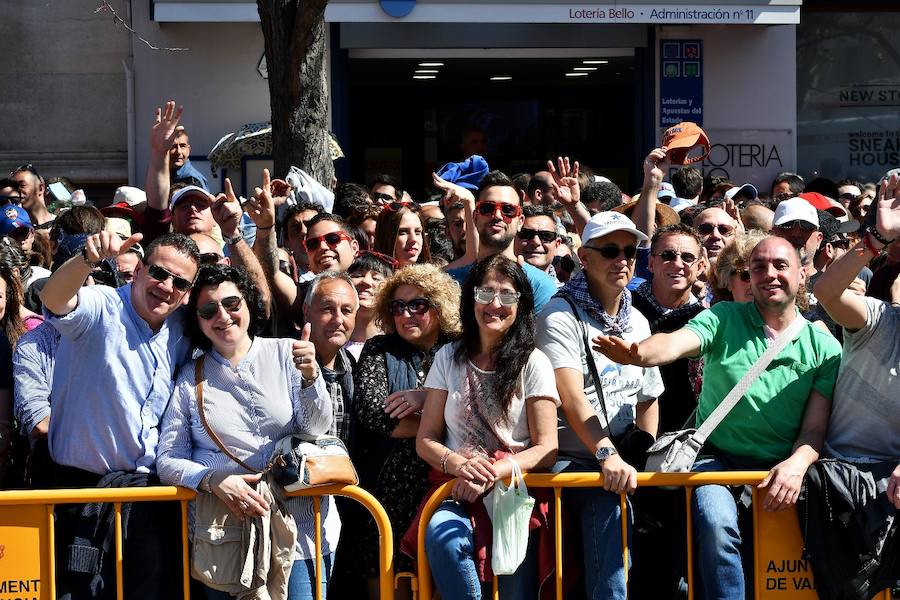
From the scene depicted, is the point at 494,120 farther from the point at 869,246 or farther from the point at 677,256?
the point at 869,246

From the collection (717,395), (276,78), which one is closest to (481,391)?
(717,395)

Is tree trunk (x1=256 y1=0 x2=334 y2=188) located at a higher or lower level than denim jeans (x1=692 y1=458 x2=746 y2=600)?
higher

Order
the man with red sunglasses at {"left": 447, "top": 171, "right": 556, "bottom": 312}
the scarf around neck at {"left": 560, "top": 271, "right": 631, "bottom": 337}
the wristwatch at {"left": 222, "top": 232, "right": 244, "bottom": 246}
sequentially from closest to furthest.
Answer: the scarf around neck at {"left": 560, "top": 271, "right": 631, "bottom": 337} → the wristwatch at {"left": 222, "top": 232, "right": 244, "bottom": 246} → the man with red sunglasses at {"left": 447, "top": 171, "right": 556, "bottom": 312}

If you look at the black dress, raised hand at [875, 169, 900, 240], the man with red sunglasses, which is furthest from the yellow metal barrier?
the man with red sunglasses

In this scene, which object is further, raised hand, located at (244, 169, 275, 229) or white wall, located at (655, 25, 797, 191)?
white wall, located at (655, 25, 797, 191)

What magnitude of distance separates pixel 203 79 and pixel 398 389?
31.0 feet

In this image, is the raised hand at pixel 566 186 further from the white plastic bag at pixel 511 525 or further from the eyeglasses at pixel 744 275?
the white plastic bag at pixel 511 525

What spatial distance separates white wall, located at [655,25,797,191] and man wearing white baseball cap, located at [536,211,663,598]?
31.5 ft

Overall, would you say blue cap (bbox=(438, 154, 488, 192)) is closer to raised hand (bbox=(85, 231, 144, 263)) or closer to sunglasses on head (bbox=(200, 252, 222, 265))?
sunglasses on head (bbox=(200, 252, 222, 265))

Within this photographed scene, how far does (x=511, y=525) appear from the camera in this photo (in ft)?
17.1

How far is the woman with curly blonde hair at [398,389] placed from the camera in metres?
5.77

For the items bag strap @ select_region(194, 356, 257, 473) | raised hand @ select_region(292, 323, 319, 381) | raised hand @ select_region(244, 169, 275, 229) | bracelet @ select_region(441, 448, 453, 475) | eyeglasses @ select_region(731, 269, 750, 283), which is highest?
raised hand @ select_region(244, 169, 275, 229)

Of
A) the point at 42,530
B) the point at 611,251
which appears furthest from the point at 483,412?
the point at 42,530

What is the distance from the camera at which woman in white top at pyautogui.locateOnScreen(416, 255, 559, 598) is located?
17.2 feet
